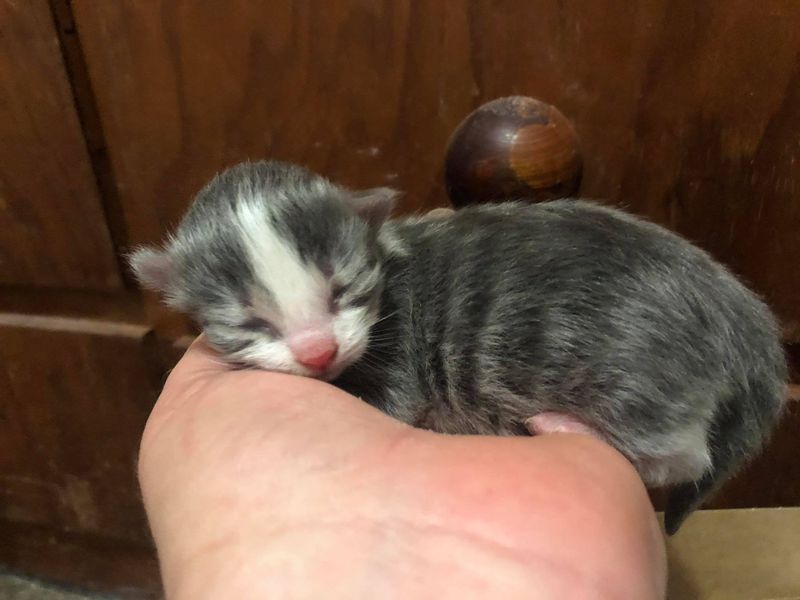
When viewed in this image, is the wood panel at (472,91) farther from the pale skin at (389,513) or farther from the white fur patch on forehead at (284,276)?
the pale skin at (389,513)

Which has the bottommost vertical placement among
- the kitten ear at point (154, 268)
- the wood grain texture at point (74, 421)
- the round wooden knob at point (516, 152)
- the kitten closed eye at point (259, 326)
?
the wood grain texture at point (74, 421)

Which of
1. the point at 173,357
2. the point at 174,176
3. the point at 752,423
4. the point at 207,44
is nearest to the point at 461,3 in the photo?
the point at 207,44

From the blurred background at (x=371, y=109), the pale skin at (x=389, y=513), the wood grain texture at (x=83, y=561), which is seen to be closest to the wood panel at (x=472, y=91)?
the blurred background at (x=371, y=109)

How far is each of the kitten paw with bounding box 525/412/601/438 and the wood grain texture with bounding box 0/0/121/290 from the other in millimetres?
635

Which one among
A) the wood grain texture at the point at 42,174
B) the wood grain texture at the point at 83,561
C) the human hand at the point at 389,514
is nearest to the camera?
the human hand at the point at 389,514

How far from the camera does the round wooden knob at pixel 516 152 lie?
0.66 meters

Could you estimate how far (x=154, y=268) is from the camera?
734 millimetres

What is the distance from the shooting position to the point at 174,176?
934 mm

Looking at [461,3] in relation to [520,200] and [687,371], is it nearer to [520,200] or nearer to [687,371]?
[520,200]

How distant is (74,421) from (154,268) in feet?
1.72

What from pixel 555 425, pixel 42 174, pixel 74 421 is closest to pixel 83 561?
pixel 74 421

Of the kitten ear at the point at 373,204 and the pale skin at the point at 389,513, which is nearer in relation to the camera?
the pale skin at the point at 389,513

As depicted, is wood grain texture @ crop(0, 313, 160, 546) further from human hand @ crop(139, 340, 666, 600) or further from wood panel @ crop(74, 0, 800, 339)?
human hand @ crop(139, 340, 666, 600)

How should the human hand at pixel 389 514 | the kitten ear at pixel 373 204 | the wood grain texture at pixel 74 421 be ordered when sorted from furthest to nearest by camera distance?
the wood grain texture at pixel 74 421, the kitten ear at pixel 373 204, the human hand at pixel 389 514
